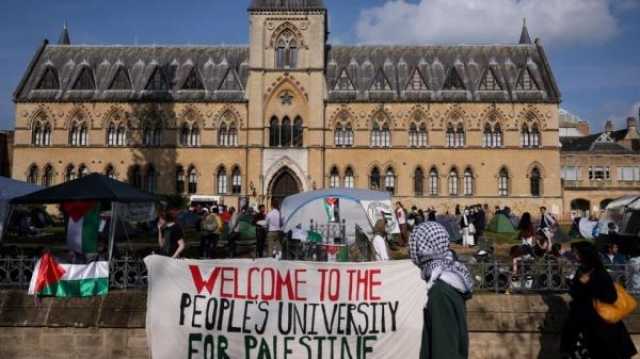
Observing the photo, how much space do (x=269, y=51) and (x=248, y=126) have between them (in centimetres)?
646

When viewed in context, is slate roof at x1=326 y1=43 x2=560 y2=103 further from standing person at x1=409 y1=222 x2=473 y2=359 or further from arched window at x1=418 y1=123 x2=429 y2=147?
standing person at x1=409 y1=222 x2=473 y2=359

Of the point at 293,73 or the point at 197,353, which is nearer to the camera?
the point at 197,353

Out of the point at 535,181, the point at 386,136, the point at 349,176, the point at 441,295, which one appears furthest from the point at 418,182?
the point at 441,295

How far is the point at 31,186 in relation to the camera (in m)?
20.1

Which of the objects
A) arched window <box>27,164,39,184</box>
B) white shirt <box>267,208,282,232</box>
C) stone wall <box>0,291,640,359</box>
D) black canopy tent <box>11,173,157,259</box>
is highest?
arched window <box>27,164,39,184</box>

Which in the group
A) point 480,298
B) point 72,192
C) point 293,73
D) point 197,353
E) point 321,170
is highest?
point 293,73

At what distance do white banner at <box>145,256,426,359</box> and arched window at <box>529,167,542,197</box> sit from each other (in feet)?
145

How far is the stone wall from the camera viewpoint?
9742 millimetres

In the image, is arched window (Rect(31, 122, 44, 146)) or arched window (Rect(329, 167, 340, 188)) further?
arched window (Rect(31, 122, 44, 146))

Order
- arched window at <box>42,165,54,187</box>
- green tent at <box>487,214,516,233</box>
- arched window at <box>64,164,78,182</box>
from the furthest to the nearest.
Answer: arched window at <box>42,165,54,187</box>, arched window at <box>64,164,78,182</box>, green tent at <box>487,214,516,233</box>

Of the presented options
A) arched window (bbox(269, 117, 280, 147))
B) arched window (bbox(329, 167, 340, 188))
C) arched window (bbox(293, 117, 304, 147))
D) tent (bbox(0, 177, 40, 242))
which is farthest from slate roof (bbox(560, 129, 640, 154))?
tent (bbox(0, 177, 40, 242))

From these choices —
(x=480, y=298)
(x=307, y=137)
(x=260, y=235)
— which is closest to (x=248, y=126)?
(x=307, y=137)

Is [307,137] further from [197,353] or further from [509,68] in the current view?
[197,353]

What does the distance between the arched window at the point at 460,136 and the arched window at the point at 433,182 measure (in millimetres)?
2980
